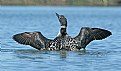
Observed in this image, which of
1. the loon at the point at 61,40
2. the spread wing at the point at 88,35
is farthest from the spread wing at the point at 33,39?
the spread wing at the point at 88,35

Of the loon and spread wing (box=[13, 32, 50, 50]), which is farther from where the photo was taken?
spread wing (box=[13, 32, 50, 50])

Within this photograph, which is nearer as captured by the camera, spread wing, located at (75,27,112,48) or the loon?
the loon

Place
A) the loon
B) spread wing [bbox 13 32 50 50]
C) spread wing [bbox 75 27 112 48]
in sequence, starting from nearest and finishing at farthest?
the loon < spread wing [bbox 13 32 50 50] < spread wing [bbox 75 27 112 48]

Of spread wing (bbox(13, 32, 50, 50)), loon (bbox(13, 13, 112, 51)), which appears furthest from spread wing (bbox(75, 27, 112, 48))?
spread wing (bbox(13, 32, 50, 50))

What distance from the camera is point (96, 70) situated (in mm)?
20484

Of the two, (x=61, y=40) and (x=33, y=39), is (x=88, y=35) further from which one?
(x=33, y=39)

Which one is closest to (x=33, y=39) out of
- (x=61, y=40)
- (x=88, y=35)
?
(x=61, y=40)

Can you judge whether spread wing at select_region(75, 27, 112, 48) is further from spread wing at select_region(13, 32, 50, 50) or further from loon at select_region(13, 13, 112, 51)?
spread wing at select_region(13, 32, 50, 50)

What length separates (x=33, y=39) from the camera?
85.6ft

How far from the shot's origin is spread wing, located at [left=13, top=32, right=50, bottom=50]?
1018 inches

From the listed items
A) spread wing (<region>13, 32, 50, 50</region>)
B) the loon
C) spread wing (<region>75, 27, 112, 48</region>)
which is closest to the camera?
the loon

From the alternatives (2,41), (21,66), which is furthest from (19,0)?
(21,66)

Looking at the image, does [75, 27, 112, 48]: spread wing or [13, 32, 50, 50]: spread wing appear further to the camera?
[75, 27, 112, 48]: spread wing

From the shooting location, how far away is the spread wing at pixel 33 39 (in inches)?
1018
